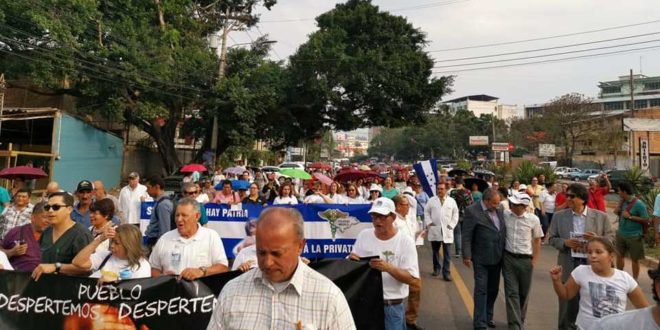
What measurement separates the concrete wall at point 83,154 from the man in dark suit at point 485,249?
2162cm

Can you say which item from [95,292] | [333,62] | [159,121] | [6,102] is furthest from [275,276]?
[6,102]

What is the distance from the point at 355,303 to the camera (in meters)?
4.29

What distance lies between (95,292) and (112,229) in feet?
1.91

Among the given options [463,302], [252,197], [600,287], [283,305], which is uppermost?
[252,197]

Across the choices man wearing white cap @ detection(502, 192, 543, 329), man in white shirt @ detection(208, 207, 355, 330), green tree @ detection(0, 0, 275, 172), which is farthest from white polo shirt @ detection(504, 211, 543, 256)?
green tree @ detection(0, 0, 275, 172)

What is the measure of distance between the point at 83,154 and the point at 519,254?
77.8 feet

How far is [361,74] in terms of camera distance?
85.9 feet

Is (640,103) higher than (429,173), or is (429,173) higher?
(640,103)

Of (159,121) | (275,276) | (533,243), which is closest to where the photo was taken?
(275,276)

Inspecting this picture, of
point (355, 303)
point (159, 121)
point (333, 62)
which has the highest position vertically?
point (333, 62)

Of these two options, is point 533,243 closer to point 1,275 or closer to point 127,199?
point 1,275

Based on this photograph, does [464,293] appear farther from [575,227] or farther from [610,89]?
[610,89]

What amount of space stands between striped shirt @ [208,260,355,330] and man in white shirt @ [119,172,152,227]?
7.72m

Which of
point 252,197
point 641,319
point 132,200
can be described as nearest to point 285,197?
point 252,197
